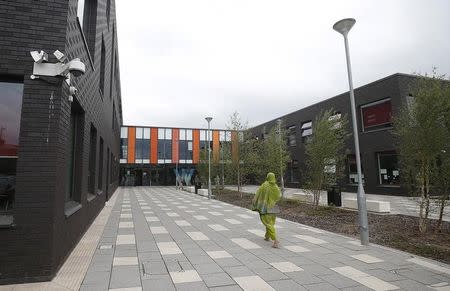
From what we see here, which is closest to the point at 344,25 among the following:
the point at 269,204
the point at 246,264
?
the point at 269,204

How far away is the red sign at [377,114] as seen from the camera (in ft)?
79.3

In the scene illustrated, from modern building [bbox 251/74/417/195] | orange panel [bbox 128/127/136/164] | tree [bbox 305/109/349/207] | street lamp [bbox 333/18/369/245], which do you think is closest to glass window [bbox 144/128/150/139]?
orange panel [bbox 128/127/136/164]

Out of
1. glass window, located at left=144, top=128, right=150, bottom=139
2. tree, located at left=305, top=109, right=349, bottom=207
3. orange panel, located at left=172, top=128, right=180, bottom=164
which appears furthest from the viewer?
orange panel, located at left=172, top=128, right=180, bottom=164

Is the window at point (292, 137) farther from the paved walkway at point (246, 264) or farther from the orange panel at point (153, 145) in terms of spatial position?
the paved walkway at point (246, 264)

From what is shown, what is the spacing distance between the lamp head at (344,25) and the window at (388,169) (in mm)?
17901

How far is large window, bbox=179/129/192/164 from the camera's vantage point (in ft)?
155

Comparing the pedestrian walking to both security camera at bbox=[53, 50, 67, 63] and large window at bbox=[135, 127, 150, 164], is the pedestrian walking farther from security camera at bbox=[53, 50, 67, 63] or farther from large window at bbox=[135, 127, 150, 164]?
large window at bbox=[135, 127, 150, 164]

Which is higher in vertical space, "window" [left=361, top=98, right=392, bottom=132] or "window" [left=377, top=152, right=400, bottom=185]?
"window" [left=361, top=98, right=392, bottom=132]

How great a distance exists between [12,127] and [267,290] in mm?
4711

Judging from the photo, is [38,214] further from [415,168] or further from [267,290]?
[415,168]

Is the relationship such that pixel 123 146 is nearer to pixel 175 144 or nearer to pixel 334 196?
pixel 175 144

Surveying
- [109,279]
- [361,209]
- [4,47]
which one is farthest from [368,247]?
[4,47]

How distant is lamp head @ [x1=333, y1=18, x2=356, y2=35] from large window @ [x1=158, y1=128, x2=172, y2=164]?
39839 mm

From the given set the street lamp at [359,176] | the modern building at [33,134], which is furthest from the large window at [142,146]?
the modern building at [33,134]
